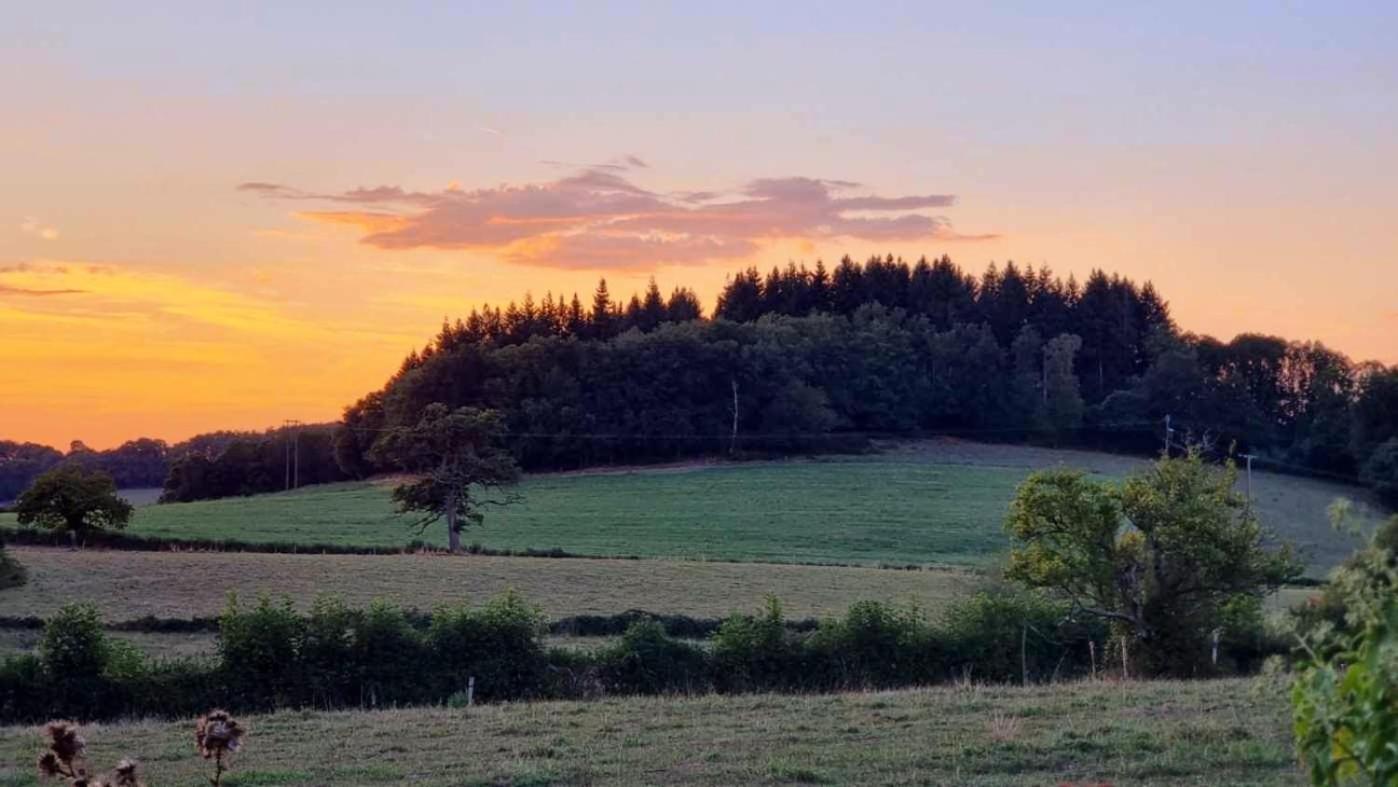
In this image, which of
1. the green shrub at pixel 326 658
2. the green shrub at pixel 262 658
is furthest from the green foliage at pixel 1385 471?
the green shrub at pixel 262 658

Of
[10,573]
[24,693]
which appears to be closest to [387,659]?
[24,693]

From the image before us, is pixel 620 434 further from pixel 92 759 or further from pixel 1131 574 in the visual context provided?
pixel 92 759

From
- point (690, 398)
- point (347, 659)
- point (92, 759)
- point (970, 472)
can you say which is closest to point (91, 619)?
point (347, 659)

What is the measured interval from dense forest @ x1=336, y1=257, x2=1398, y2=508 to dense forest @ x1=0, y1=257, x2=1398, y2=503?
16cm

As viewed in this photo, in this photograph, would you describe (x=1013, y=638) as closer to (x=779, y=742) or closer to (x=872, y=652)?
(x=872, y=652)

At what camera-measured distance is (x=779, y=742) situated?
16.6m

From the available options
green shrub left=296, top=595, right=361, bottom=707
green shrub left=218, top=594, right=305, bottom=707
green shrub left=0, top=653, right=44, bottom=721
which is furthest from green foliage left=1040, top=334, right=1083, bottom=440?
green shrub left=0, top=653, right=44, bottom=721

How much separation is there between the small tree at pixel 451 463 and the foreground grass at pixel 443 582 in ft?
33.5

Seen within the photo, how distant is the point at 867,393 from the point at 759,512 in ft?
132

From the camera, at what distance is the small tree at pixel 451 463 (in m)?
72.7

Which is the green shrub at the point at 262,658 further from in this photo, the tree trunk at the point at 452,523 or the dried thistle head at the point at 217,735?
the tree trunk at the point at 452,523

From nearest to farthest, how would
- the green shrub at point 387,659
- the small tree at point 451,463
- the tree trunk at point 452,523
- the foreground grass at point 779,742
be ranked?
the foreground grass at point 779,742 < the green shrub at point 387,659 < the tree trunk at point 452,523 < the small tree at point 451,463

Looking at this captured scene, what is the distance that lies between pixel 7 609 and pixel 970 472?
71379mm

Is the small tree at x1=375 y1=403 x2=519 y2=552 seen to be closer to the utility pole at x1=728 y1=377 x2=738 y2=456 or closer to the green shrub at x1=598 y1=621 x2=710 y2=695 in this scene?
the utility pole at x1=728 y1=377 x2=738 y2=456
